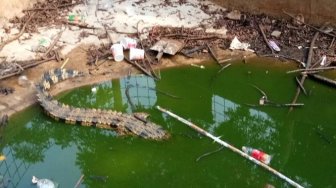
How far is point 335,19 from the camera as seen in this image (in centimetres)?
1165

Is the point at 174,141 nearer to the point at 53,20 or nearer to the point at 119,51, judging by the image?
the point at 119,51

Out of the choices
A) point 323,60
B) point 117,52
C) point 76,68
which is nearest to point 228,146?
point 323,60

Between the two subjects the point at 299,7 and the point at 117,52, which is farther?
the point at 299,7

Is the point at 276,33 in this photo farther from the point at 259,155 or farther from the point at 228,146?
the point at 259,155

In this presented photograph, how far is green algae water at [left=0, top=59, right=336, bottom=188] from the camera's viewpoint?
8641 millimetres

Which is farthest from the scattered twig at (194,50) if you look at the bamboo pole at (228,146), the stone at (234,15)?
the bamboo pole at (228,146)

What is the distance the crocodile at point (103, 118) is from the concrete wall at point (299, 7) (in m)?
4.46

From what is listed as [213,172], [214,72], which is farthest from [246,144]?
[214,72]

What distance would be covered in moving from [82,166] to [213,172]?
2282 millimetres

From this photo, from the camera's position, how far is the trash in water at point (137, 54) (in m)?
11.3

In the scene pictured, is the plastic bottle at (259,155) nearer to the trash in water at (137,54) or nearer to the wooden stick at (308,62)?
the wooden stick at (308,62)

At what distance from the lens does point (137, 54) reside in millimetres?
11273

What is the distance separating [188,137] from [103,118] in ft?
5.43

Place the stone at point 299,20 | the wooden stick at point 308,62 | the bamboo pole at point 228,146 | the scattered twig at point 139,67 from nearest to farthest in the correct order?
the bamboo pole at point 228,146 → the wooden stick at point 308,62 → the scattered twig at point 139,67 → the stone at point 299,20
